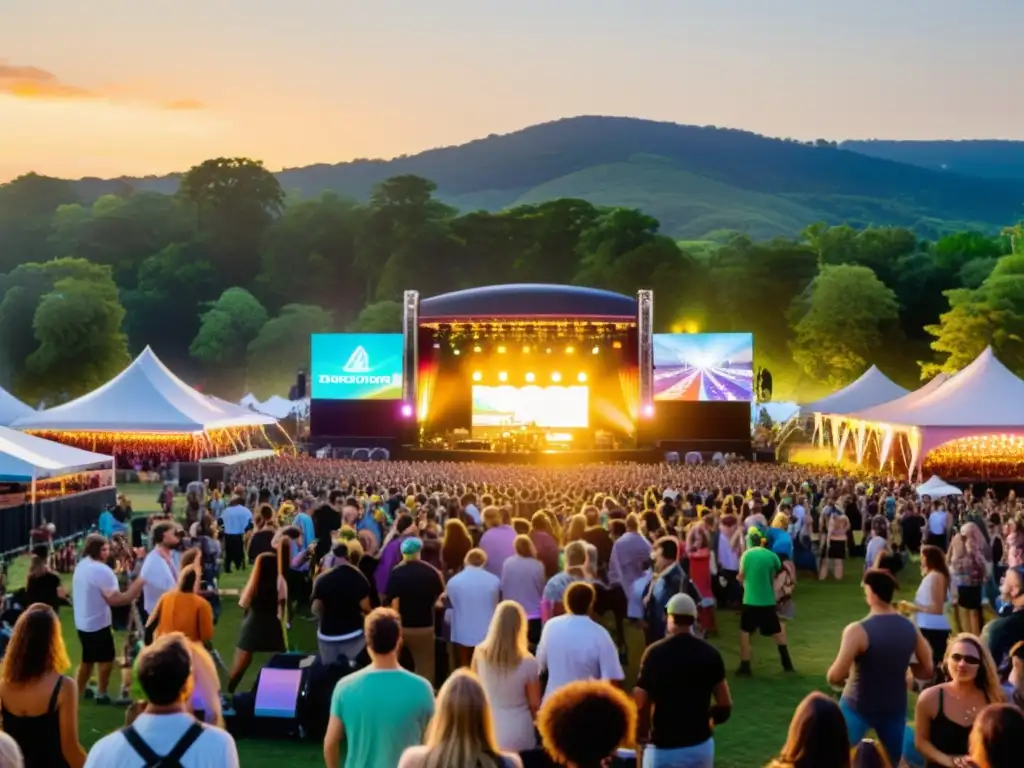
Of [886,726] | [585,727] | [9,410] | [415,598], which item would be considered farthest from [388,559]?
[9,410]

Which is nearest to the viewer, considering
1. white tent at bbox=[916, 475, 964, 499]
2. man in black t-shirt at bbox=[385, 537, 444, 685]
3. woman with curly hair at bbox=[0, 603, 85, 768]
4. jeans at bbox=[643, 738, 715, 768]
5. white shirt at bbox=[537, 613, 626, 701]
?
woman with curly hair at bbox=[0, 603, 85, 768]

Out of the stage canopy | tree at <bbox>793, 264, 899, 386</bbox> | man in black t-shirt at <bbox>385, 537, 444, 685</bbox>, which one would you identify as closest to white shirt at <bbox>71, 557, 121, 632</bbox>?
man in black t-shirt at <bbox>385, 537, 444, 685</bbox>

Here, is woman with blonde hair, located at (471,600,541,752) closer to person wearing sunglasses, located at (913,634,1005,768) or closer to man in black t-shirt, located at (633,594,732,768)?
man in black t-shirt, located at (633,594,732,768)

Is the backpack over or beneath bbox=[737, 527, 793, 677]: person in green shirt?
over

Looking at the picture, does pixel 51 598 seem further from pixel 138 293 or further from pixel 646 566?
pixel 138 293

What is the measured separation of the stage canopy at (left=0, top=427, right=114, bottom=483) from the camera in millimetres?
17547

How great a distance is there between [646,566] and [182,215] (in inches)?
3572

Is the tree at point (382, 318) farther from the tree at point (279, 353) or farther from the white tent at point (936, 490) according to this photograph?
the white tent at point (936, 490)

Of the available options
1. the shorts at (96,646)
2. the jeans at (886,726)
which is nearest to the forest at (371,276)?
the shorts at (96,646)

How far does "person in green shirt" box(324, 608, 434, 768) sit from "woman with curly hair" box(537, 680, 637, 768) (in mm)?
1174

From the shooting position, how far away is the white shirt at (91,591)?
7.85 meters

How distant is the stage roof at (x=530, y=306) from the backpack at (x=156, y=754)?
30.6 metres

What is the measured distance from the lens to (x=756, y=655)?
10641 mm

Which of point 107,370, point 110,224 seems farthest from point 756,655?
point 110,224
